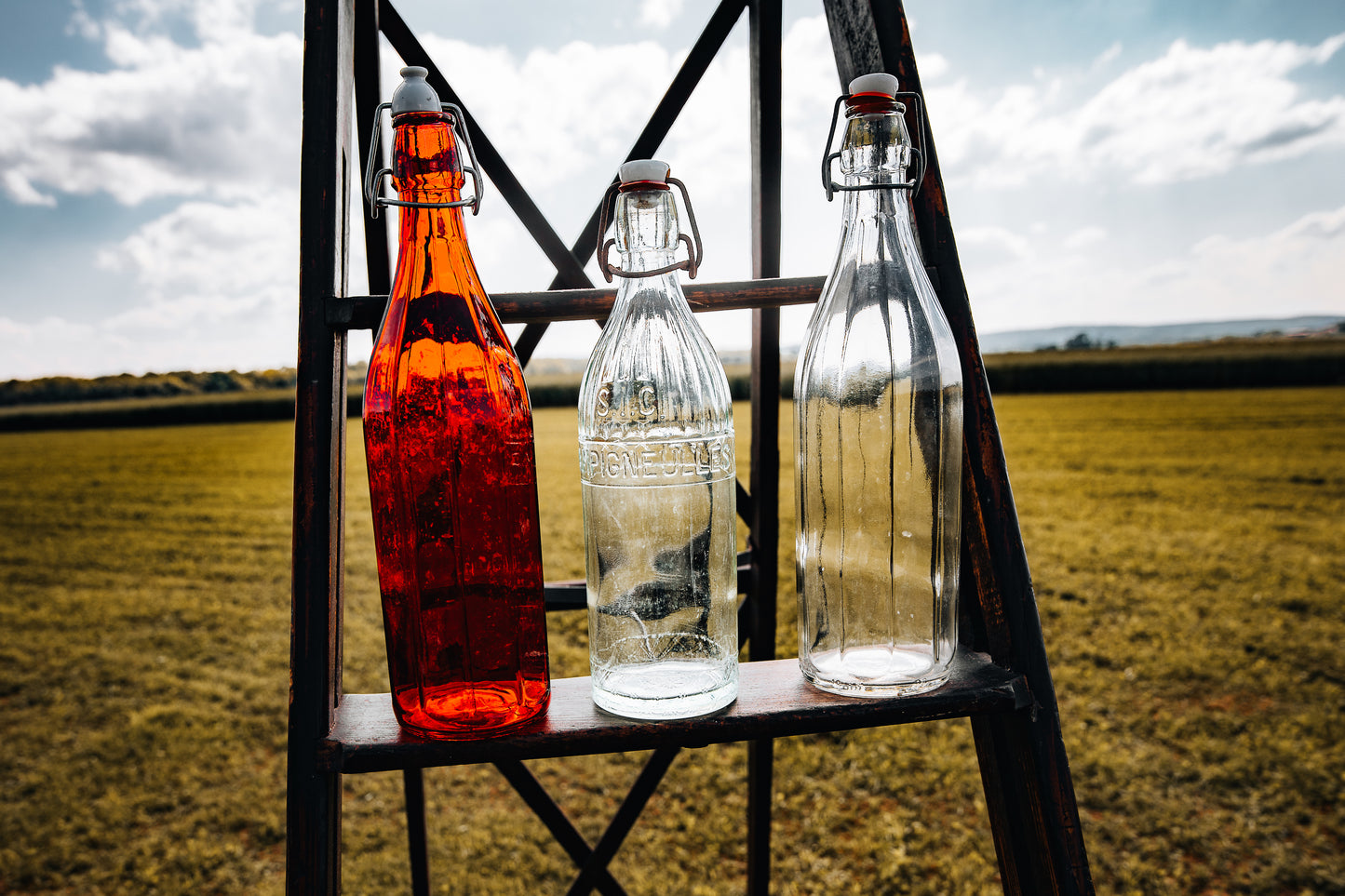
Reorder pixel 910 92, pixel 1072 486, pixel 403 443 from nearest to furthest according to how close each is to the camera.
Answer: pixel 403 443 → pixel 910 92 → pixel 1072 486

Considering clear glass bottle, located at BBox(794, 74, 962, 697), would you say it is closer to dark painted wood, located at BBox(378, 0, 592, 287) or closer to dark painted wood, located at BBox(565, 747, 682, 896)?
dark painted wood, located at BBox(378, 0, 592, 287)

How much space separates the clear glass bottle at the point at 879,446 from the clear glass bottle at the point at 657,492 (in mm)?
103

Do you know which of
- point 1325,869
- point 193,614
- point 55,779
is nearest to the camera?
point 1325,869

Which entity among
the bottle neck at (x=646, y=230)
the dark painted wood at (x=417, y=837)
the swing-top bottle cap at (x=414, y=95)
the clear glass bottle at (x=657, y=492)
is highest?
the swing-top bottle cap at (x=414, y=95)

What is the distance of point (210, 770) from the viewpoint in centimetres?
420

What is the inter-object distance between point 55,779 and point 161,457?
59.8 ft

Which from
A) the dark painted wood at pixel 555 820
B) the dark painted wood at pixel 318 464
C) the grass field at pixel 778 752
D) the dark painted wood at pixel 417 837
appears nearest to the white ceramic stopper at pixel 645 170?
the dark painted wood at pixel 318 464

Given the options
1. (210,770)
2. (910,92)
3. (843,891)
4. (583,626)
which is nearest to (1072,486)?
(583,626)

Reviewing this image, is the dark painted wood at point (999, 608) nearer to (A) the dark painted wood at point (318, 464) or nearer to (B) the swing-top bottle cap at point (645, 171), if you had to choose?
(B) the swing-top bottle cap at point (645, 171)

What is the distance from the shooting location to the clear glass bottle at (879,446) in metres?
0.91

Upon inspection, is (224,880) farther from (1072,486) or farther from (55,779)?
(1072,486)

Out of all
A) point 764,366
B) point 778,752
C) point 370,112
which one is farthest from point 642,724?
point 778,752

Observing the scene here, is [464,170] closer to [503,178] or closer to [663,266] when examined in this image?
[663,266]

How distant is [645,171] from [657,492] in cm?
39
